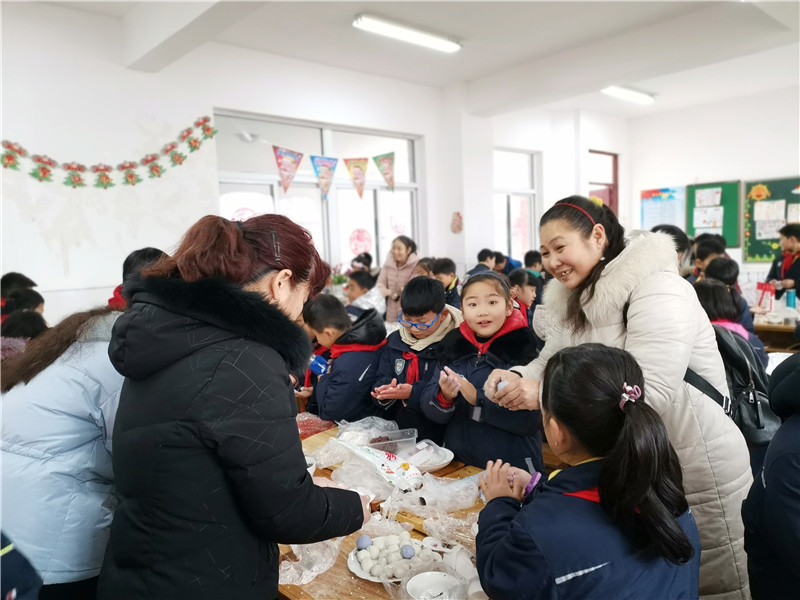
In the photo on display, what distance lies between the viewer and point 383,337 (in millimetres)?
2395

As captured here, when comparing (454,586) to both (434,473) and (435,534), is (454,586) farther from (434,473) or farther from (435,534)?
(434,473)

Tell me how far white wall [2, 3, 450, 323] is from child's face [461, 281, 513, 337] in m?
3.90

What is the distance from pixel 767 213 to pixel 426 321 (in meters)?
8.12

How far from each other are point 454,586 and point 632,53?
5.79 meters

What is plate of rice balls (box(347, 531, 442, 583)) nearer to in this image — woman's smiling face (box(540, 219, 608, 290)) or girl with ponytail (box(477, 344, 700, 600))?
girl with ponytail (box(477, 344, 700, 600))

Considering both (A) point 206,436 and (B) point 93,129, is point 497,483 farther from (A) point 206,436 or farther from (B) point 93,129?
(B) point 93,129

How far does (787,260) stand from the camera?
478cm

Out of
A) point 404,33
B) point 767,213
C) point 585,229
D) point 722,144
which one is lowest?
point 585,229

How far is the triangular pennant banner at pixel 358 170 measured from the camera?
653 cm

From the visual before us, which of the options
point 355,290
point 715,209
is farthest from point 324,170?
point 715,209

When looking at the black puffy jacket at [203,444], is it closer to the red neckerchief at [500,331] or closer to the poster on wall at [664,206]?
the red neckerchief at [500,331]

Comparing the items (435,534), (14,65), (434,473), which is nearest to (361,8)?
(14,65)

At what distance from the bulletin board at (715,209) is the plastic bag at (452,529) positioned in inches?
345

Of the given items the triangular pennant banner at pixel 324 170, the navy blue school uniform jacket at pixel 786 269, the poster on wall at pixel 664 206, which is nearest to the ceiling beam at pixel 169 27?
the triangular pennant banner at pixel 324 170
